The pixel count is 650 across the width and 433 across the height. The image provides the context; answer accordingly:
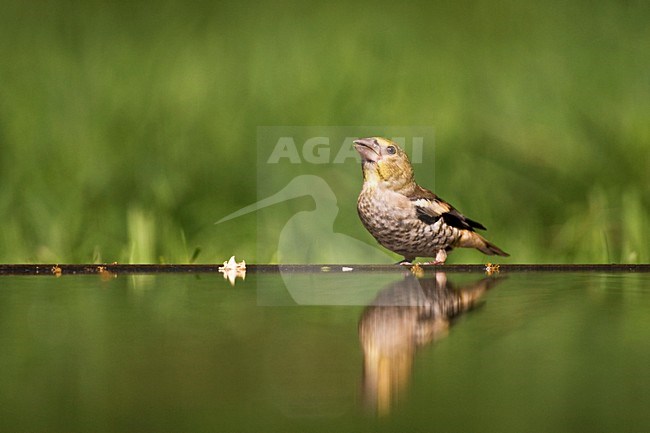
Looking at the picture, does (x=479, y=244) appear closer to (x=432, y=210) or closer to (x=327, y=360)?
(x=432, y=210)

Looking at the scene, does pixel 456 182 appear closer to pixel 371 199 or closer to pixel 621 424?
pixel 371 199

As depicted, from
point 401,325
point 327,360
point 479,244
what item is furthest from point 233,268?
point 327,360

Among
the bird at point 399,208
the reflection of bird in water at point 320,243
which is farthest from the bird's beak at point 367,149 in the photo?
the reflection of bird in water at point 320,243

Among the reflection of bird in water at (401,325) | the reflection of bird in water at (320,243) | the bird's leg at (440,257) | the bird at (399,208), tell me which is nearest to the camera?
the reflection of bird in water at (401,325)

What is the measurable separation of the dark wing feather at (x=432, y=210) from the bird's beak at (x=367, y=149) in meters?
0.16

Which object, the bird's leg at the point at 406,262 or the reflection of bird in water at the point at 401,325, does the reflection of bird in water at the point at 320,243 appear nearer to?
the bird's leg at the point at 406,262

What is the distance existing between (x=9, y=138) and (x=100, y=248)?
0.55 meters

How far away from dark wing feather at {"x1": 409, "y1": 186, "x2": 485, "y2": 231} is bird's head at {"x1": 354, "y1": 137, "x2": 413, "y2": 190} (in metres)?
0.05

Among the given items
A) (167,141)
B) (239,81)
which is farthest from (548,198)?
(167,141)

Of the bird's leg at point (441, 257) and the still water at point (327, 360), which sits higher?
the bird's leg at point (441, 257)

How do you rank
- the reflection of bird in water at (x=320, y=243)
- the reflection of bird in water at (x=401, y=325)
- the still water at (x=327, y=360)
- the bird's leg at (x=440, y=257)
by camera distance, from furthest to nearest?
the reflection of bird in water at (x=320, y=243) < the bird's leg at (x=440, y=257) < the reflection of bird in water at (x=401, y=325) < the still water at (x=327, y=360)

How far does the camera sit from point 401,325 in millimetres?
1154

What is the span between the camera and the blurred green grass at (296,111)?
7.32 feet

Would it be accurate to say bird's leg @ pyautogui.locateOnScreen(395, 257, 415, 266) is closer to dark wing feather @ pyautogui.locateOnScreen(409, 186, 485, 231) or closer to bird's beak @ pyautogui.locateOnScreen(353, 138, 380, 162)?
dark wing feather @ pyautogui.locateOnScreen(409, 186, 485, 231)
